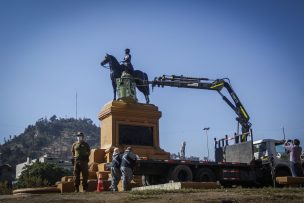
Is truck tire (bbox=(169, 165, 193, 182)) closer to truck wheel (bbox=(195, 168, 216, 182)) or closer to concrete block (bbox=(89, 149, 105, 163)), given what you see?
truck wheel (bbox=(195, 168, 216, 182))

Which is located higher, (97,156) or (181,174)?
(97,156)

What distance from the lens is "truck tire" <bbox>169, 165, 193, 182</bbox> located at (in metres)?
18.8

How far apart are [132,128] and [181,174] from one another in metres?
6.32

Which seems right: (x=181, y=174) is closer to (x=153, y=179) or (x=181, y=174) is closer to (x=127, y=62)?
(x=153, y=179)

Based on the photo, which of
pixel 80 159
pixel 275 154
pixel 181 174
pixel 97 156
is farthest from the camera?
pixel 97 156

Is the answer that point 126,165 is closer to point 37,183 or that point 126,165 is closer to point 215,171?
point 215,171

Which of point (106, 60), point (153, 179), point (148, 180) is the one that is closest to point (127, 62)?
point (106, 60)

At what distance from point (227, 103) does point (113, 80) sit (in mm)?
8221

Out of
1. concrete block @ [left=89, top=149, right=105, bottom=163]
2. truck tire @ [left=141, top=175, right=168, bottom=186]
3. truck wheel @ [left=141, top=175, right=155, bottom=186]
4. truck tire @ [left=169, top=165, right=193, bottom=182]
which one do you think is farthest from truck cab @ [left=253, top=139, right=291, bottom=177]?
concrete block @ [left=89, top=149, right=105, bottom=163]

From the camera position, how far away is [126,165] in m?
15.8

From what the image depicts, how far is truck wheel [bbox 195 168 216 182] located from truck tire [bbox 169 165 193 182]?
1.65 feet

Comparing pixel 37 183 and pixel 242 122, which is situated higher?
pixel 242 122

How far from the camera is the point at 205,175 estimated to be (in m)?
19.6

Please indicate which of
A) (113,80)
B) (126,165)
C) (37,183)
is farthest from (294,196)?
(113,80)
